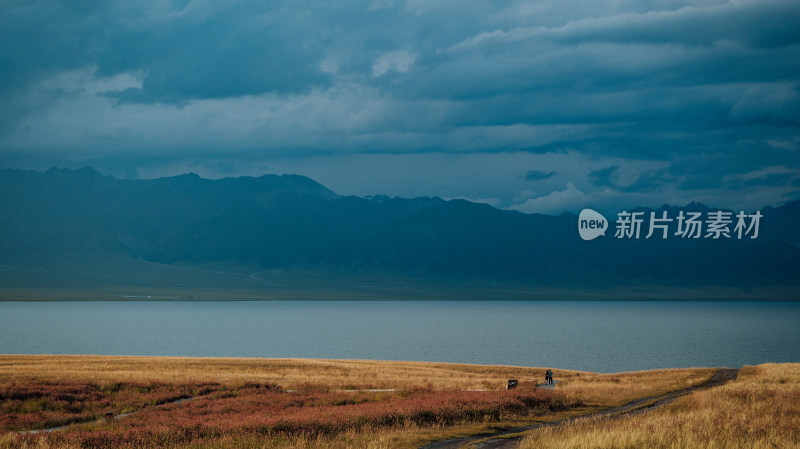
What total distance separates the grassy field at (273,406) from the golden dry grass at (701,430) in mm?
4574

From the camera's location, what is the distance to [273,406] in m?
33.1

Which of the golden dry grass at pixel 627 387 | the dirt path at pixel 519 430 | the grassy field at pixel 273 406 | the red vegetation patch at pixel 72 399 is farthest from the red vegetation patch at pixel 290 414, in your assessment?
the golden dry grass at pixel 627 387

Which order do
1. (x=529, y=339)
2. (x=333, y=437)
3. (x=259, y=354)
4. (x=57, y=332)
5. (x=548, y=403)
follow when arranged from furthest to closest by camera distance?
(x=57, y=332) → (x=529, y=339) → (x=259, y=354) → (x=548, y=403) → (x=333, y=437)

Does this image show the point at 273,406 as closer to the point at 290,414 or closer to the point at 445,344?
the point at 290,414

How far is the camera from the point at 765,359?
106 meters

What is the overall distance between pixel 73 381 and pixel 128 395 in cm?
688

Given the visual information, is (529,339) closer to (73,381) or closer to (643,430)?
(73,381)

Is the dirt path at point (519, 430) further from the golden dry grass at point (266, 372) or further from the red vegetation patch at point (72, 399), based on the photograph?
the red vegetation patch at point (72, 399)

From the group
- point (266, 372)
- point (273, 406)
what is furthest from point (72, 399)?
point (266, 372)

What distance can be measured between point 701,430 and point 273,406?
61.9 feet

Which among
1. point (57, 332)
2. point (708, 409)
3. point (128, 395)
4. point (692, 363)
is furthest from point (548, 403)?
point (57, 332)

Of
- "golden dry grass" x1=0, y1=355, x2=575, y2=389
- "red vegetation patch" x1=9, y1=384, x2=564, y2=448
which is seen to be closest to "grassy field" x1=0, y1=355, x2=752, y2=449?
"red vegetation patch" x1=9, y1=384, x2=564, y2=448

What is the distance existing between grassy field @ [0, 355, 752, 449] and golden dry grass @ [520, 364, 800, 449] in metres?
4.57

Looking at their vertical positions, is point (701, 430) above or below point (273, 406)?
above
